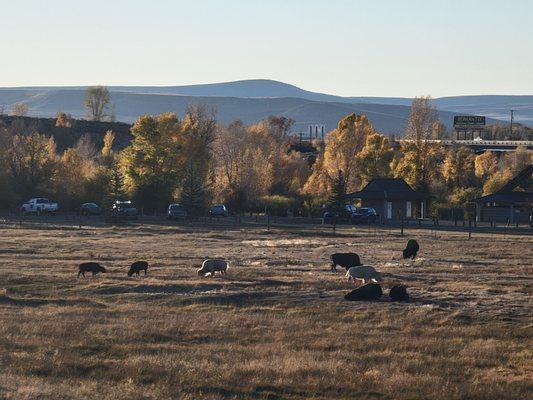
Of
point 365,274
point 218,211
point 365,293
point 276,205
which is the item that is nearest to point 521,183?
point 276,205

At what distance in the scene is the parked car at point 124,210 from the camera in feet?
284

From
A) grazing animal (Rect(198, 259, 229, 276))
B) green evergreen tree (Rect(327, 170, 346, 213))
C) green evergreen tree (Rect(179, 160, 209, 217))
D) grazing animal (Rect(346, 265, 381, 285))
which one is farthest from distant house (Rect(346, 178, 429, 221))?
grazing animal (Rect(346, 265, 381, 285))

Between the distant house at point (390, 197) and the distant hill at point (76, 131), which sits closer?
the distant house at point (390, 197)

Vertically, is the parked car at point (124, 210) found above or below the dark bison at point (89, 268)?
above

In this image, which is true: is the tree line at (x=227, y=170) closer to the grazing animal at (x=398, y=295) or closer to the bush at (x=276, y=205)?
the bush at (x=276, y=205)

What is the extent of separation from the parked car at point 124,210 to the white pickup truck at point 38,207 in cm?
879

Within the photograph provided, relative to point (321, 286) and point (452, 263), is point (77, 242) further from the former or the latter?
point (321, 286)

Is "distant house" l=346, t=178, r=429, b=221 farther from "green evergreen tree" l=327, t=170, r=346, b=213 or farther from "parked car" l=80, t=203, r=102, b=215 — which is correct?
"parked car" l=80, t=203, r=102, b=215

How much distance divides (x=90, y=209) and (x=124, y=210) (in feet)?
36.6

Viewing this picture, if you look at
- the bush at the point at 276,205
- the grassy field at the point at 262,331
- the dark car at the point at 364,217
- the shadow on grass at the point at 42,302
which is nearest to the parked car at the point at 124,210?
the bush at the point at 276,205

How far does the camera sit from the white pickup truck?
97250 millimetres

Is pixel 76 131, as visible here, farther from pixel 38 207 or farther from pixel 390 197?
pixel 390 197

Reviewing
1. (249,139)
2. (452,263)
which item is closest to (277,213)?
(249,139)

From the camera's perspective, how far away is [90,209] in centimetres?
9862
